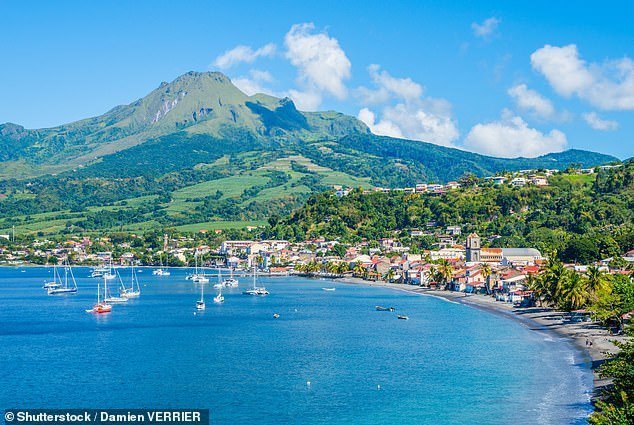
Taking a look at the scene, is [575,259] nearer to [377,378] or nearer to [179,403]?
[377,378]

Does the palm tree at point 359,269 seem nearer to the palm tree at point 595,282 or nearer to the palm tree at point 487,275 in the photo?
the palm tree at point 487,275

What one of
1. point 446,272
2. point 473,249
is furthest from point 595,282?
point 473,249

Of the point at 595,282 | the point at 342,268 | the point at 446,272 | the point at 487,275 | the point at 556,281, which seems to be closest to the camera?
the point at 595,282

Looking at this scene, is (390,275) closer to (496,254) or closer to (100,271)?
(496,254)

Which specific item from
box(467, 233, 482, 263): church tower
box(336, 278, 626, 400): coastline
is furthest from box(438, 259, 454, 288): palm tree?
box(467, 233, 482, 263): church tower

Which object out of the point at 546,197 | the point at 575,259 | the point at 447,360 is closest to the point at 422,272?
the point at 575,259

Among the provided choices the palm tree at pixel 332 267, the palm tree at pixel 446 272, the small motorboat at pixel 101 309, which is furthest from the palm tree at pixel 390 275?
the small motorboat at pixel 101 309

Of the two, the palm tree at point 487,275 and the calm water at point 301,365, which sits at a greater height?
the palm tree at point 487,275
